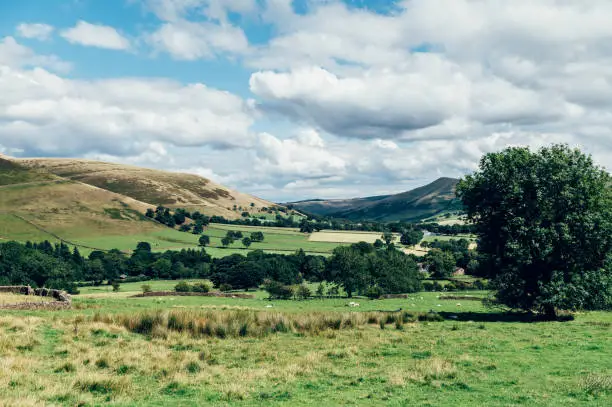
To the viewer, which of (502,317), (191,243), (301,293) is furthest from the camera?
(191,243)

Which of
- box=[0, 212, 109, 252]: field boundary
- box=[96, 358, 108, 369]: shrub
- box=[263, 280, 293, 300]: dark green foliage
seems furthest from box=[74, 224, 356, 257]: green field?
box=[96, 358, 108, 369]: shrub

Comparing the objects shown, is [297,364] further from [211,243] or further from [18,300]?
[211,243]

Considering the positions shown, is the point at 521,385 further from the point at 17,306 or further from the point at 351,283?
the point at 351,283

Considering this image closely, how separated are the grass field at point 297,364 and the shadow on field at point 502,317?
16.3 feet

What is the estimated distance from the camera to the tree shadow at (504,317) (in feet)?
121

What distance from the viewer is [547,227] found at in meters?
36.2

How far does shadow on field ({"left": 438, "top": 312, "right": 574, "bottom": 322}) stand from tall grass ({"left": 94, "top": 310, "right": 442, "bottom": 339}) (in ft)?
24.4

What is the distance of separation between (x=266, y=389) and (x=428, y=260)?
397 ft

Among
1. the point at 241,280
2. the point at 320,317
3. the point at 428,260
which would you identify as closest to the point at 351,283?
the point at 241,280

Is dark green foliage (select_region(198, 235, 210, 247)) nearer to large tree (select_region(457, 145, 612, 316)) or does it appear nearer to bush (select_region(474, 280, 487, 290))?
bush (select_region(474, 280, 487, 290))

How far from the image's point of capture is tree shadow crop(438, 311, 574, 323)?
37.0 meters

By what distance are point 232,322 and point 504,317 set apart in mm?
22986

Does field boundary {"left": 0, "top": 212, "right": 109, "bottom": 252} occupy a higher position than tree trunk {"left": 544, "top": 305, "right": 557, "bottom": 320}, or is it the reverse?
field boundary {"left": 0, "top": 212, "right": 109, "bottom": 252}

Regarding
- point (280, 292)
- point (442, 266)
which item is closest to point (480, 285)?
point (442, 266)
